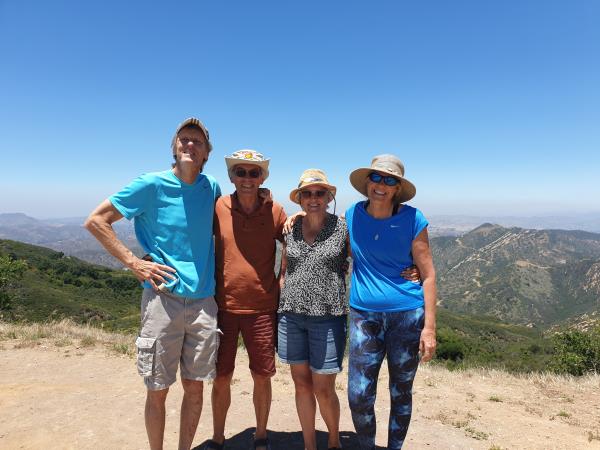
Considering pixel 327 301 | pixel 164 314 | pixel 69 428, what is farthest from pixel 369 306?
pixel 69 428

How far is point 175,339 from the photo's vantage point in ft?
11.3

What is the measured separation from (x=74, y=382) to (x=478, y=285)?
189 meters

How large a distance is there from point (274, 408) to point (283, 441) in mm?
960

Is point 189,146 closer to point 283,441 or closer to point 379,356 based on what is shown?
point 379,356

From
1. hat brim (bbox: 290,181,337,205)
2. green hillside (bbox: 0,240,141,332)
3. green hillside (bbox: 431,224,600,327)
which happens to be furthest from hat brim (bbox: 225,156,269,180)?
green hillside (bbox: 431,224,600,327)

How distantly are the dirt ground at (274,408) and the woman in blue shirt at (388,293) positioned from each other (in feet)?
5.22

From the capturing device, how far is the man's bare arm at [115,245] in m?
3.19

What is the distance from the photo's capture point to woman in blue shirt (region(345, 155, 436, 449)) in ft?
10.9

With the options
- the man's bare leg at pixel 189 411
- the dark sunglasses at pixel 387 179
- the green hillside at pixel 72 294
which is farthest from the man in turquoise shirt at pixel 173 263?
the green hillside at pixel 72 294

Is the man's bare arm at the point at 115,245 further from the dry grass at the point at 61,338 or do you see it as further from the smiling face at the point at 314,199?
the dry grass at the point at 61,338

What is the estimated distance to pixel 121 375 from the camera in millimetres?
6645

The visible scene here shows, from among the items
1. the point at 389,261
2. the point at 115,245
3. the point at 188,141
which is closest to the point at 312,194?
Result: the point at 389,261

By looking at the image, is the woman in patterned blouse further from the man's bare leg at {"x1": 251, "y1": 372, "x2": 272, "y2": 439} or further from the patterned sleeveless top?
the man's bare leg at {"x1": 251, "y1": 372, "x2": 272, "y2": 439}

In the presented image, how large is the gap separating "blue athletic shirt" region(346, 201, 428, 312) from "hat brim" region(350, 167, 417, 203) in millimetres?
189
